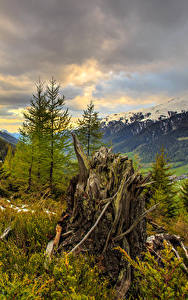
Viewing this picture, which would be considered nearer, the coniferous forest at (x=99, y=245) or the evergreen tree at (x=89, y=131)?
the coniferous forest at (x=99, y=245)

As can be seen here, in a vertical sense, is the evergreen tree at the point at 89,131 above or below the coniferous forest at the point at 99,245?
above

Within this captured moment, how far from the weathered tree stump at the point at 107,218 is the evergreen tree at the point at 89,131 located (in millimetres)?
14272

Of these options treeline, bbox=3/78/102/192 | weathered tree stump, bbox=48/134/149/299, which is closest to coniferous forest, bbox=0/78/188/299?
weathered tree stump, bbox=48/134/149/299

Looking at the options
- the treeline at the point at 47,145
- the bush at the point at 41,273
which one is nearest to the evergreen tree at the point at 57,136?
the treeline at the point at 47,145

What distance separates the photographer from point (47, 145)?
14.6m

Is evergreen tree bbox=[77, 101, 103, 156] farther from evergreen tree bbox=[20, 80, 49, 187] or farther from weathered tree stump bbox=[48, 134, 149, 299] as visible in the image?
weathered tree stump bbox=[48, 134, 149, 299]

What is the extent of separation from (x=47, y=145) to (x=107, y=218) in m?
13.2

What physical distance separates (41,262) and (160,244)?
2.09 m

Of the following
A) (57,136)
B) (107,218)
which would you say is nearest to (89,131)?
(57,136)

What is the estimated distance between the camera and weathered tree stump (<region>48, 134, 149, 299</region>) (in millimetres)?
2195

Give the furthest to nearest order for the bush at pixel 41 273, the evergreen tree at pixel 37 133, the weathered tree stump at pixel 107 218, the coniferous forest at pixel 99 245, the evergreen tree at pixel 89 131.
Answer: the evergreen tree at pixel 89 131, the evergreen tree at pixel 37 133, the weathered tree stump at pixel 107 218, the coniferous forest at pixel 99 245, the bush at pixel 41 273

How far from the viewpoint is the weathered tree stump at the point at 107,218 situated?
7.20 ft

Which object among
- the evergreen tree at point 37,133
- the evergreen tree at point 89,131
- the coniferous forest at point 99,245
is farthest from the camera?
the evergreen tree at point 89,131

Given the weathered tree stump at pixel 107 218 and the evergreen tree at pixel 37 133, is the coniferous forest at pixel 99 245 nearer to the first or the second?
the weathered tree stump at pixel 107 218
